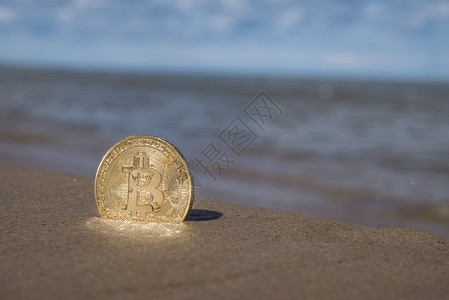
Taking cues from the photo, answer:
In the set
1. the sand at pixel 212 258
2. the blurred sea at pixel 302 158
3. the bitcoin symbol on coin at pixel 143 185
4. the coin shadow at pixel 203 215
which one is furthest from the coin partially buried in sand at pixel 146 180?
the blurred sea at pixel 302 158

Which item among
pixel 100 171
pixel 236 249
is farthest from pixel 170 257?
pixel 100 171

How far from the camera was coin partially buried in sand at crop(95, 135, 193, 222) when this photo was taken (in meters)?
3.23

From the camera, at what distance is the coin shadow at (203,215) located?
364cm

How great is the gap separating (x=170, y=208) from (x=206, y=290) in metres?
1.05

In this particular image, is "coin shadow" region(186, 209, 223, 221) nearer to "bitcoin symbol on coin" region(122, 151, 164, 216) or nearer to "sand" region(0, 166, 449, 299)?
"sand" region(0, 166, 449, 299)

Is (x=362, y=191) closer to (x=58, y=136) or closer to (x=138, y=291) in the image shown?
(x=138, y=291)

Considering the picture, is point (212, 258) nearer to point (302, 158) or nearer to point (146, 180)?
point (146, 180)

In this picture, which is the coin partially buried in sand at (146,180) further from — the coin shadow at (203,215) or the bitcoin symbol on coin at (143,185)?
the coin shadow at (203,215)

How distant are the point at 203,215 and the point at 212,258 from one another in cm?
110

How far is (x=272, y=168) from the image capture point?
7.73 meters

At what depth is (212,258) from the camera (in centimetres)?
272

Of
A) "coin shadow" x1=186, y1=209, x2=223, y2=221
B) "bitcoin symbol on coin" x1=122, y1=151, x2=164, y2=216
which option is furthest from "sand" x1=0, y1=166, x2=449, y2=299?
"bitcoin symbol on coin" x1=122, y1=151, x2=164, y2=216

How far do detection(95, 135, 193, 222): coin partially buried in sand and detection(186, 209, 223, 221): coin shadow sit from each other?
0.33 metres

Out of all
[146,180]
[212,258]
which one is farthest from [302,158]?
[212,258]
